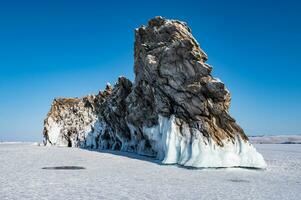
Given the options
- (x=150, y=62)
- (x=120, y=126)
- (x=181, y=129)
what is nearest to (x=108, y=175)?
(x=181, y=129)

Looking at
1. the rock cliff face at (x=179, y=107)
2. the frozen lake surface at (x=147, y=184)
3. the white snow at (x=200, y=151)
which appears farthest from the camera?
the rock cliff face at (x=179, y=107)

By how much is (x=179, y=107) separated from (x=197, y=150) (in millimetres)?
5303

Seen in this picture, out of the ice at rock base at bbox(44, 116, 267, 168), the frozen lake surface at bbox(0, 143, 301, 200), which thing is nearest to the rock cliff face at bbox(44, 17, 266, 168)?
the ice at rock base at bbox(44, 116, 267, 168)

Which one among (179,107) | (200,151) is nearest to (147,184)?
(200,151)

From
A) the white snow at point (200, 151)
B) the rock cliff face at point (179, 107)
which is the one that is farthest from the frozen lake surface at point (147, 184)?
the rock cliff face at point (179, 107)

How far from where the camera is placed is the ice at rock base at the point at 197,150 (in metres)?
27.8

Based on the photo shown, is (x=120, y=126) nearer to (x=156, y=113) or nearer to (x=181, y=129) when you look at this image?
(x=156, y=113)

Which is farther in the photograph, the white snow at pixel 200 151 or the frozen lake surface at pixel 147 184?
the white snow at pixel 200 151

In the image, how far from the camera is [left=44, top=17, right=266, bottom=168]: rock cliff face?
2898 cm

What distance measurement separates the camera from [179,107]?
32844 mm

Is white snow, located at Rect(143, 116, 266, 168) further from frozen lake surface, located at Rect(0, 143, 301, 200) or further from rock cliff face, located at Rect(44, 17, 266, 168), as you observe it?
frozen lake surface, located at Rect(0, 143, 301, 200)

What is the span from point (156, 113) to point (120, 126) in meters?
15.5

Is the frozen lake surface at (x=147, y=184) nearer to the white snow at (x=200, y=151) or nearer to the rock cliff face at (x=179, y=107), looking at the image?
the white snow at (x=200, y=151)

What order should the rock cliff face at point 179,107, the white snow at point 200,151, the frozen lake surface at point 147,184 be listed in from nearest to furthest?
the frozen lake surface at point 147,184
the white snow at point 200,151
the rock cliff face at point 179,107
